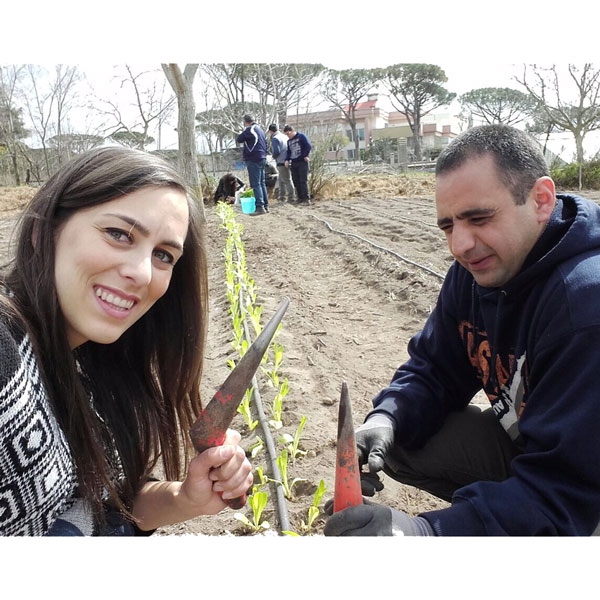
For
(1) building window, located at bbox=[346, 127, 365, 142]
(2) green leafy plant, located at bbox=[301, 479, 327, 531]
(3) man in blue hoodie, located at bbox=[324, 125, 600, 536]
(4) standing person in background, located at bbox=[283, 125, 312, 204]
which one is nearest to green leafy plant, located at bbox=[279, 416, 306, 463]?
(2) green leafy plant, located at bbox=[301, 479, 327, 531]

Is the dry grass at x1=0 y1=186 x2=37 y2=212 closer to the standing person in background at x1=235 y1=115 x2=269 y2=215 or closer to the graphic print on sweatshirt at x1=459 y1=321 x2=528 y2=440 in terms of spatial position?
the standing person in background at x1=235 y1=115 x2=269 y2=215

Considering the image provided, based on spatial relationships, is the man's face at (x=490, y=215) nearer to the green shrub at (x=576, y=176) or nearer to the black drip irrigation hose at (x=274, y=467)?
the black drip irrigation hose at (x=274, y=467)

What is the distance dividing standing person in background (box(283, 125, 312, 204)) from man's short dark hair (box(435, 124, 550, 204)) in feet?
27.1

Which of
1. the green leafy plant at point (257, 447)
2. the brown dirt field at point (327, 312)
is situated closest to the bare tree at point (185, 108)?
the brown dirt field at point (327, 312)

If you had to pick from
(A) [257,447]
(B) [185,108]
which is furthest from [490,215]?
(B) [185,108]

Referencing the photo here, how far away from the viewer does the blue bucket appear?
8906mm

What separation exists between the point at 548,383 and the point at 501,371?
0.29 m

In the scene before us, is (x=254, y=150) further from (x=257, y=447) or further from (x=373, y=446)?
(x=373, y=446)

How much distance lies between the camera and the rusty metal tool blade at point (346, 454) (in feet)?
2.73

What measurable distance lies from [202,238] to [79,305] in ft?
1.01

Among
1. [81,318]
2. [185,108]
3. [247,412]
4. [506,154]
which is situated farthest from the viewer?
[185,108]

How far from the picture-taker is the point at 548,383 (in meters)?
0.97

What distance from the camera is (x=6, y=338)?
836 millimetres

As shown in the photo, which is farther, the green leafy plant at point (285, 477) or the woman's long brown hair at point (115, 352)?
the green leafy plant at point (285, 477)
